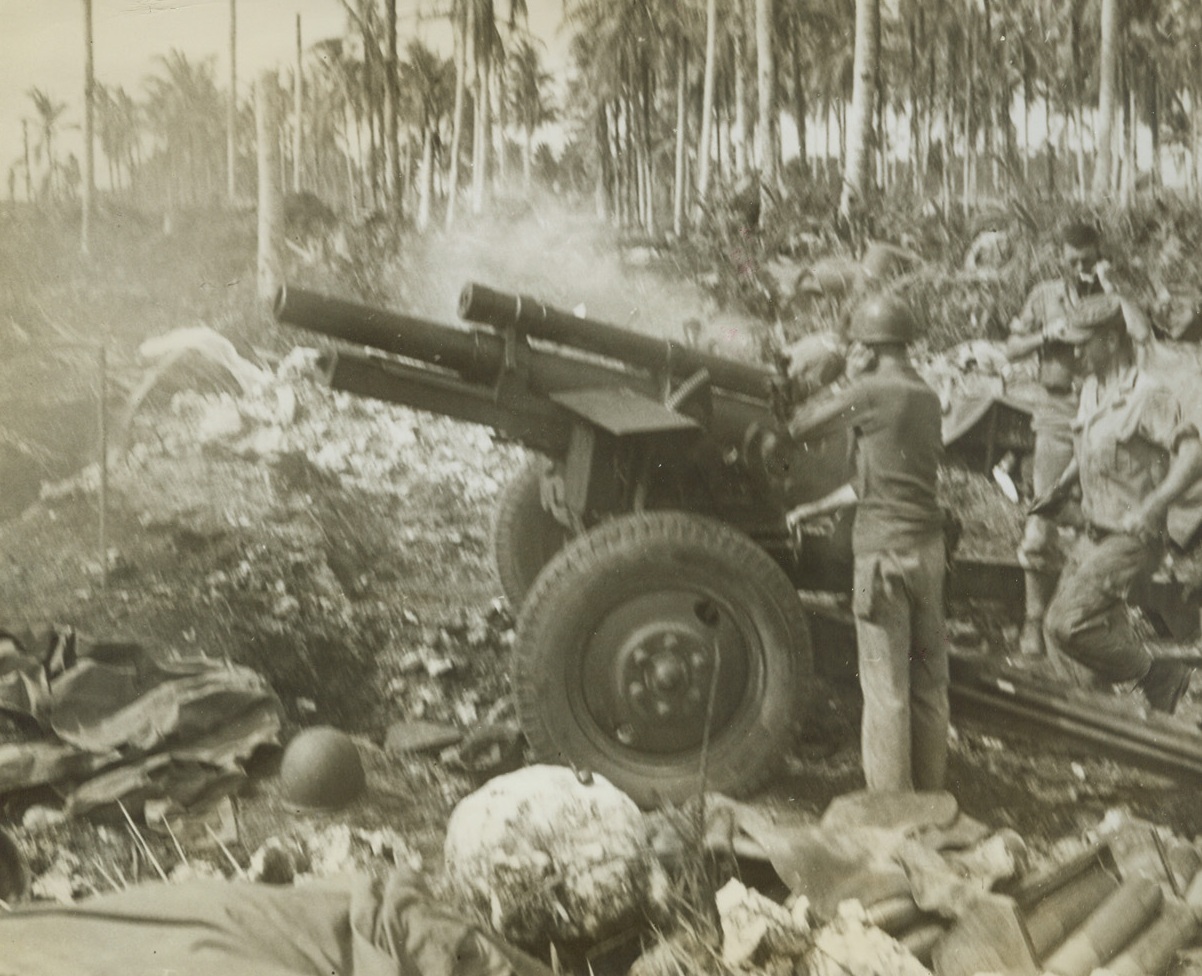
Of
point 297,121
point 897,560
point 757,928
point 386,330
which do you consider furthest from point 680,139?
point 757,928

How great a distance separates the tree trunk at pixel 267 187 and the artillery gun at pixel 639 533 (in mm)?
178

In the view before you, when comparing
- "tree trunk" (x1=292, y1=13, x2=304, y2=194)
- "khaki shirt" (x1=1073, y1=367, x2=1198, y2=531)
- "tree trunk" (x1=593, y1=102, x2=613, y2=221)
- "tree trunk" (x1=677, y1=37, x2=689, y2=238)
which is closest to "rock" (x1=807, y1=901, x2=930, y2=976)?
"khaki shirt" (x1=1073, y1=367, x2=1198, y2=531)

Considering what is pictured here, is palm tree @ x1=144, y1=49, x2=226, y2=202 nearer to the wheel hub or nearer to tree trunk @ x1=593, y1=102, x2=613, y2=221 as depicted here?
tree trunk @ x1=593, y1=102, x2=613, y2=221

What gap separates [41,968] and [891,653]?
8.29 feet

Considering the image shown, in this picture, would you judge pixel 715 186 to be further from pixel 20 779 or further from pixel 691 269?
pixel 20 779

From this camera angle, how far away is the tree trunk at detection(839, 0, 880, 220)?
3707 millimetres

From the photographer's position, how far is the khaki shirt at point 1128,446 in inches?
145

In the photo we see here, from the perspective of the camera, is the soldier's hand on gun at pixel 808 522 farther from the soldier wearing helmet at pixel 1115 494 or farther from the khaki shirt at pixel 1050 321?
the khaki shirt at pixel 1050 321

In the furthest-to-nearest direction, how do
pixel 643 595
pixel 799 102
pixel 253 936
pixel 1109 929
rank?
pixel 799 102 → pixel 643 595 → pixel 1109 929 → pixel 253 936

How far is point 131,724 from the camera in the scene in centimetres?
357

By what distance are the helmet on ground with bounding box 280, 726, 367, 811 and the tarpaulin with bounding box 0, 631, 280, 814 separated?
136 millimetres

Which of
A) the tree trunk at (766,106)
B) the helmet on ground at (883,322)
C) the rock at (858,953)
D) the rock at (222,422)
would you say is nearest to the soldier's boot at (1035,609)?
the helmet on ground at (883,322)

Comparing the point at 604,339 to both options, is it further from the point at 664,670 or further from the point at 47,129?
the point at 47,129

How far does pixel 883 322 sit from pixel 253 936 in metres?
2.51
